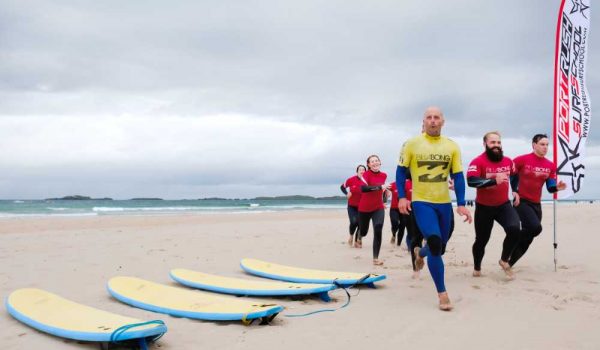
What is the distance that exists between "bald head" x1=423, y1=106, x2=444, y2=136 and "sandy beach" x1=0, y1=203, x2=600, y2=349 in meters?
1.84

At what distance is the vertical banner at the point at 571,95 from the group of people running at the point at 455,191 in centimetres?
48

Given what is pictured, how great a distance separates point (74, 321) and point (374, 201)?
540cm

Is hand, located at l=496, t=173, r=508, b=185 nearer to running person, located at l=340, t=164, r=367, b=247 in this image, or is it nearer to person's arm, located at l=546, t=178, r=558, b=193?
person's arm, located at l=546, t=178, r=558, b=193

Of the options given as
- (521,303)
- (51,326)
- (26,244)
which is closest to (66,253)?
(26,244)

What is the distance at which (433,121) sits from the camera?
5.25m

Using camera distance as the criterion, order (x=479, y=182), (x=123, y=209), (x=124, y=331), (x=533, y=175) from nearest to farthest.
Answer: (x=124, y=331), (x=479, y=182), (x=533, y=175), (x=123, y=209)

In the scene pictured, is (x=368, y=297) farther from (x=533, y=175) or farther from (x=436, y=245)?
(x=533, y=175)

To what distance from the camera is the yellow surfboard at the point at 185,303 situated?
14.1ft

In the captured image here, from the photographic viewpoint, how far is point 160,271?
24.9ft

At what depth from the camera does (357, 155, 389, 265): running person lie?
26.7 feet

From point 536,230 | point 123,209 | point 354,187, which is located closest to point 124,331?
point 536,230

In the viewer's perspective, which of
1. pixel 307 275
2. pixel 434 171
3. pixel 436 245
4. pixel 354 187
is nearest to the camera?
pixel 436 245

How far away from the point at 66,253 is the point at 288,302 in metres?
6.28

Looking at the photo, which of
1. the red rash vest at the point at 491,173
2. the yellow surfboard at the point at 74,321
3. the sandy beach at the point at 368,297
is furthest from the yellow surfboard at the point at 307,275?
the yellow surfboard at the point at 74,321
